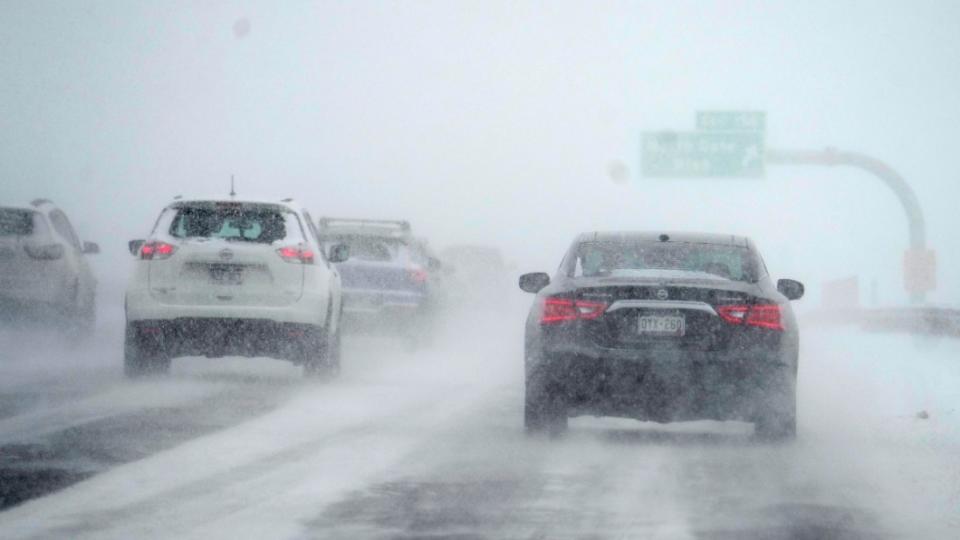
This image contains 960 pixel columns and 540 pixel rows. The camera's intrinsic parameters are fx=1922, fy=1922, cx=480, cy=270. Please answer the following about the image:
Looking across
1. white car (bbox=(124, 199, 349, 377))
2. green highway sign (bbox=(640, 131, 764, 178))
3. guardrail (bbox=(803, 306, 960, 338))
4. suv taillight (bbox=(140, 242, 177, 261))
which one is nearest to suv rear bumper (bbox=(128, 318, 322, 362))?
white car (bbox=(124, 199, 349, 377))

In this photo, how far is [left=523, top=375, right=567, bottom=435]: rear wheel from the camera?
41.5 ft

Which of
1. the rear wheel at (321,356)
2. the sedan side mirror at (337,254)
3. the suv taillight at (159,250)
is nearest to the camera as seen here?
the suv taillight at (159,250)

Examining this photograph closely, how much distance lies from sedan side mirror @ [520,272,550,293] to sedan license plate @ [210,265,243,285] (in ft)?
14.7

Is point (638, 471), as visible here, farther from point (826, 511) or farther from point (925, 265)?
point (925, 265)

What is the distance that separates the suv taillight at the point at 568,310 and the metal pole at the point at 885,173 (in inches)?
1354

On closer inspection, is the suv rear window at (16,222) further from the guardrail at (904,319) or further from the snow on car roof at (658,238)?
the guardrail at (904,319)

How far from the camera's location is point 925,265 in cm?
4441

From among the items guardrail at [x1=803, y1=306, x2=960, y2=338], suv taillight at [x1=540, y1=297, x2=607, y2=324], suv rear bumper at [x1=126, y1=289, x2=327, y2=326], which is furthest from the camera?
guardrail at [x1=803, y1=306, x2=960, y2=338]

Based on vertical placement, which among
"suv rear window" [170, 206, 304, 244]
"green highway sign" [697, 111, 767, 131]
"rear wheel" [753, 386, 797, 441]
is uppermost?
"green highway sign" [697, 111, 767, 131]

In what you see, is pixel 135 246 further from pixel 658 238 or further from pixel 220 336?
pixel 658 238

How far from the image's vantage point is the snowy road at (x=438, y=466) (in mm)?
8781

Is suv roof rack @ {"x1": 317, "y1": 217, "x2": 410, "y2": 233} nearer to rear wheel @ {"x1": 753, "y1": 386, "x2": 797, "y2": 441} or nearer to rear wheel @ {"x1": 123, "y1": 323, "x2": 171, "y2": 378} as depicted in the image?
rear wheel @ {"x1": 123, "y1": 323, "x2": 171, "y2": 378}

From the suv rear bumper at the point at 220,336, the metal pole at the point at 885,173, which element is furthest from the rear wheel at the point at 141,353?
the metal pole at the point at 885,173

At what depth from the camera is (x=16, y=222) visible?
22.6 metres
